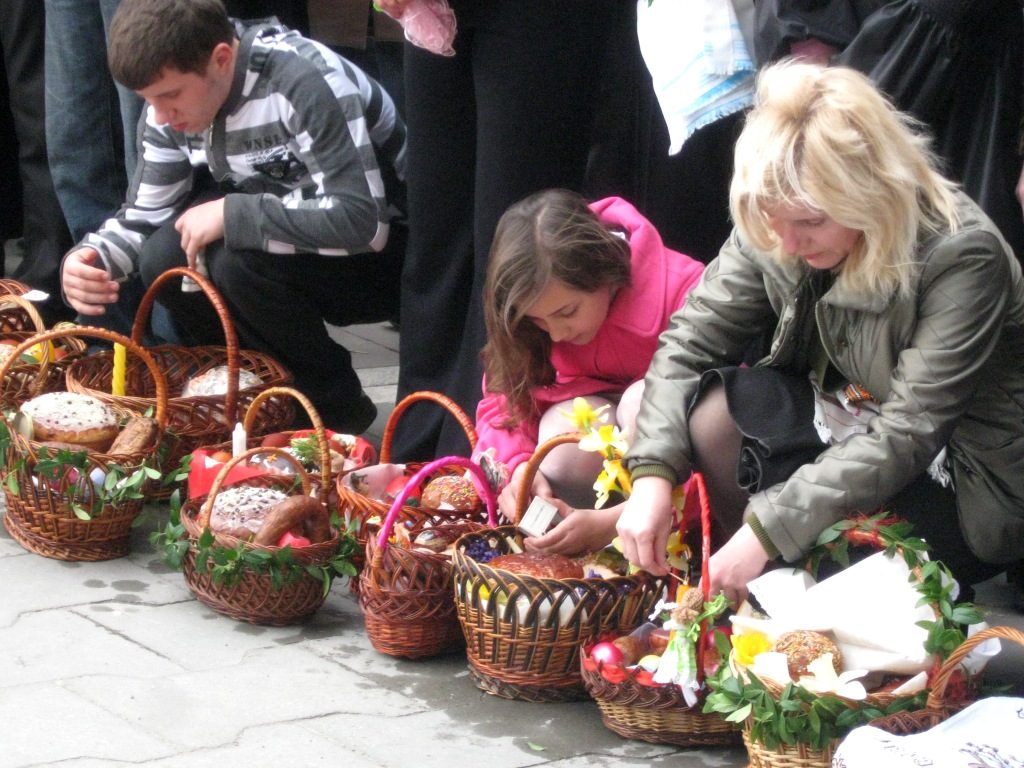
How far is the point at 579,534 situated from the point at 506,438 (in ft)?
1.64

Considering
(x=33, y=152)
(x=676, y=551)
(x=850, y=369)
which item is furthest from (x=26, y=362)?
(x=850, y=369)

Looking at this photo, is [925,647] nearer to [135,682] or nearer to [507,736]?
[507,736]

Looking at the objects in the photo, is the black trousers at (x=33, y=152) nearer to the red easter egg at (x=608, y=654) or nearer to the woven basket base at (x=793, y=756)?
the red easter egg at (x=608, y=654)

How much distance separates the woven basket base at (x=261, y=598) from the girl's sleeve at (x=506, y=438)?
452 mm

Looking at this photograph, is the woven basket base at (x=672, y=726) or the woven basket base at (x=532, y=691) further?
the woven basket base at (x=532, y=691)

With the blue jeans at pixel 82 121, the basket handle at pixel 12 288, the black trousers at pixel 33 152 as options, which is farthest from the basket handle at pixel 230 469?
the black trousers at pixel 33 152

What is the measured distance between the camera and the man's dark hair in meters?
3.61

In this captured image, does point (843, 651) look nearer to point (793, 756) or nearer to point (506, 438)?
point (793, 756)

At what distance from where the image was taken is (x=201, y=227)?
12.3 ft

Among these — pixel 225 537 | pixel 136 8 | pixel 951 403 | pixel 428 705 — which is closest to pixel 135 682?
pixel 225 537

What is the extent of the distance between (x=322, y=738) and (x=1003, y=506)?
47.3 inches

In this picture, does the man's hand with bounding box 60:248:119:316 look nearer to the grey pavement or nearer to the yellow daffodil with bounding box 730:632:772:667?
the grey pavement

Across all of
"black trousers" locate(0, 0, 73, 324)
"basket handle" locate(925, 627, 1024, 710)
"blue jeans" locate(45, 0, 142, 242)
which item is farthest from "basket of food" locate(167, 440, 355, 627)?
"black trousers" locate(0, 0, 73, 324)

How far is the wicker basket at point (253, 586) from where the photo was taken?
2.91 meters
